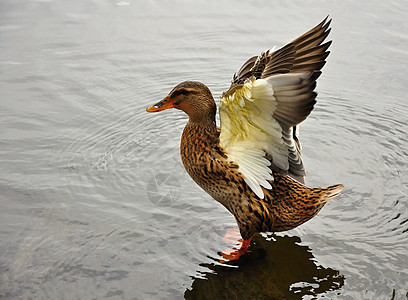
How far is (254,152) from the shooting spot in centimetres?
450

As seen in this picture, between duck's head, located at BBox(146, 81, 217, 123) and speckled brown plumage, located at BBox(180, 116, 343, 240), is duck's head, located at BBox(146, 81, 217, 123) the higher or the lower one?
the higher one

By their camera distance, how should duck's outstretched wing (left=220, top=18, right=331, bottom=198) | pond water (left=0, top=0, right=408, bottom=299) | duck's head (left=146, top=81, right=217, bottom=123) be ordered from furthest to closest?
duck's head (left=146, top=81, right=217, bottom=123) → pond water (left=0, top=0, right=408, bottom=299) → duck's outstretched wing (left=220, top=18, right=331, bottom=198)

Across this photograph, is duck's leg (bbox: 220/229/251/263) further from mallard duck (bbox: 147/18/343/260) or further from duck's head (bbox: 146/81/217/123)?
duck's head (bbox: 146/81/217/123)

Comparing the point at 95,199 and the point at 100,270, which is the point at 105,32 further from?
the point at 100,270

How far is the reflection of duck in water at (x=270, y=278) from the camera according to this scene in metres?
4.30

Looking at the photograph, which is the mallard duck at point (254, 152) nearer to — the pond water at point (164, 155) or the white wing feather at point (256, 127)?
the white wing feather at point (256, 127)

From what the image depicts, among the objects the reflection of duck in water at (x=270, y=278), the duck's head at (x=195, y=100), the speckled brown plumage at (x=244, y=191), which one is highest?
the duck's head at (x=195, y=100)

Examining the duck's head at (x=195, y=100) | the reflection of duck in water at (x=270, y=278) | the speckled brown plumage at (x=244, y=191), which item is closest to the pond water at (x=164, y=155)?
the reflection of duck in water at (x=270, y=278)

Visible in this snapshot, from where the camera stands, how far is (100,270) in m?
4.40

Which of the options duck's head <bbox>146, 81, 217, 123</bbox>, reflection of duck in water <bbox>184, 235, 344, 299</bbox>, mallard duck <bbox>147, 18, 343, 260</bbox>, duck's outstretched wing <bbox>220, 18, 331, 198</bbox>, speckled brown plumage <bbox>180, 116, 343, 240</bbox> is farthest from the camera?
duck's head <bbox>146, 81, 217, 123</bbox>

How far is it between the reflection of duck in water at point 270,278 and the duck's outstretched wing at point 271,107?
1.94 ft

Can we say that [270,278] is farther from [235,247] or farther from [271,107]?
[271,107]

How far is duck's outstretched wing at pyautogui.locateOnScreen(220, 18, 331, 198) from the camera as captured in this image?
12.4ft

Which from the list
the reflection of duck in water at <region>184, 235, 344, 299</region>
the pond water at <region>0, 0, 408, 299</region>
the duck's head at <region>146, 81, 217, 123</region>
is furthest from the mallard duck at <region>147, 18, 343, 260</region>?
the pond water at <region>0, 0, 408, 299</region>
